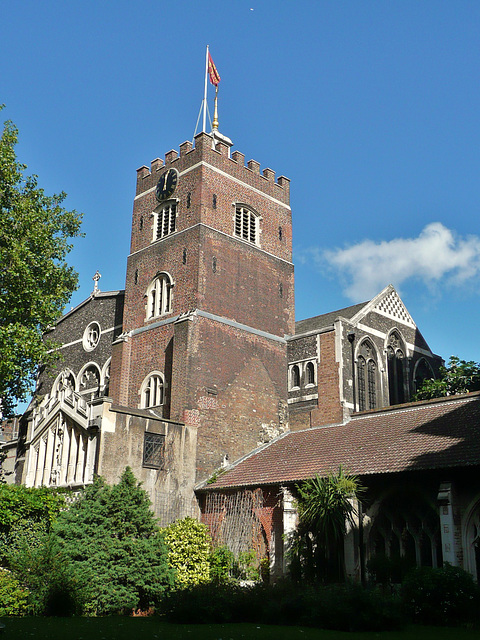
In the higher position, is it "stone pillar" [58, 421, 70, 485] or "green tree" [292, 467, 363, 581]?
"stone pillar" [58, 421, 70, 485]

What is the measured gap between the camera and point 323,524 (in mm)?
19891

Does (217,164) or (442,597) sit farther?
(217,164)

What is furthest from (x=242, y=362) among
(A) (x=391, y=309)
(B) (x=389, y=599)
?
(B) (x=389, y=599)

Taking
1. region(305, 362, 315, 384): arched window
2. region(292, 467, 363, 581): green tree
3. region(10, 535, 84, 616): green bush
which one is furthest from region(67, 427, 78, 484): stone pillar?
region(305, 362, 315, 384): arched window

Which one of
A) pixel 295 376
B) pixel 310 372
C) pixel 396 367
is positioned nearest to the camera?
pixel 310 372

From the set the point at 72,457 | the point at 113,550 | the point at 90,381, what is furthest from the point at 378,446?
the point at 90,381

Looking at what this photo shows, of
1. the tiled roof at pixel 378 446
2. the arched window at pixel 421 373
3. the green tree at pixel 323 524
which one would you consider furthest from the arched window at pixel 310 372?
the green tree at pixel 323 524

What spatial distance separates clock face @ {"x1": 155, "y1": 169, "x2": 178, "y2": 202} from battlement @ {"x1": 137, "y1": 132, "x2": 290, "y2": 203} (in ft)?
1.27

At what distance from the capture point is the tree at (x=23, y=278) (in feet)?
80.3

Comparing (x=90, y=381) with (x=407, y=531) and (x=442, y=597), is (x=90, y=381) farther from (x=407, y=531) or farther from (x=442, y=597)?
(x=442, y=597)

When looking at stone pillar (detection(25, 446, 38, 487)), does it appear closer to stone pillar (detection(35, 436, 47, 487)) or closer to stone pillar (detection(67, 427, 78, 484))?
stone pillar (detection(35, 436, 47, 487))

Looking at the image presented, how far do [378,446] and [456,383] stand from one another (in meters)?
9.95

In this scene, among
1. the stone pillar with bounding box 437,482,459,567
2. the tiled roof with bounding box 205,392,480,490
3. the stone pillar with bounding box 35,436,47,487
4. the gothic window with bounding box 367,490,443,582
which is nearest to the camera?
the stone pillar with bounding box 437,482,459,567

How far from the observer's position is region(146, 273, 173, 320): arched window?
29.9 meters
